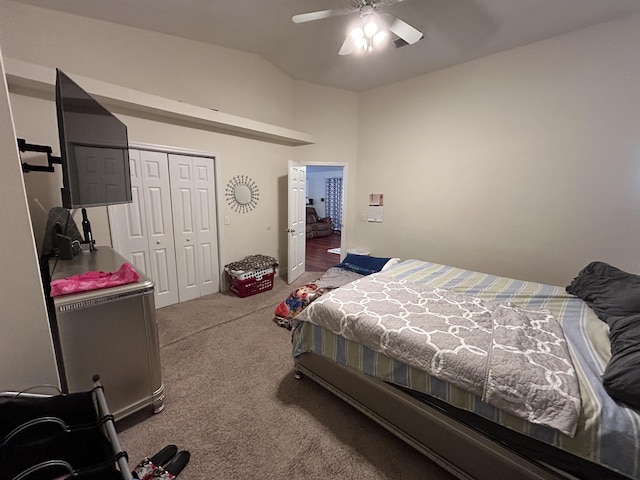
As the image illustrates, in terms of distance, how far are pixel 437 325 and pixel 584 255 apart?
250 centimetres

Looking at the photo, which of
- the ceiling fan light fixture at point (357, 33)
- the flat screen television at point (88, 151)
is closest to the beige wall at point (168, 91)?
the flat screen television at point (88, 151)

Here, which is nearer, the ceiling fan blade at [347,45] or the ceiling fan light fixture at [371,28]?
the ceiling fan light fixture at [371,28]

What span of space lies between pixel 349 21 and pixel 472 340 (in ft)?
9.96

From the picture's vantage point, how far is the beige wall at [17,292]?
1.01 meters

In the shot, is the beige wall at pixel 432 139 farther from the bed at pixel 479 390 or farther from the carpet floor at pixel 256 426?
the bed at pixel 479 390

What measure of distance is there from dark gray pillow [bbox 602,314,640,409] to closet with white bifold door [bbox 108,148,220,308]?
3.82m

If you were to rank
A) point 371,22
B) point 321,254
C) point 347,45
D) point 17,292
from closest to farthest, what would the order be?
point 17,292, point 371,22, point 347,45, point 321,254

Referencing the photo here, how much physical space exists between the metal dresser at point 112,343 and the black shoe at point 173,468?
1.40ft

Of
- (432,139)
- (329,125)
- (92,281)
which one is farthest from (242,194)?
(432,139)

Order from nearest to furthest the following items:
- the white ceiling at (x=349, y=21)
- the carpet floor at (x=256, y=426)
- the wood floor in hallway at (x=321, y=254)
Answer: the carpet floor at (x=256, y=426)
the white ceiling at (x=349, y=21)
the wood floor in hallway at (x=321, y=254)

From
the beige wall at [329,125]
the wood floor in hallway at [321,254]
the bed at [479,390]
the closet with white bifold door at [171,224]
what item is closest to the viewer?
the bed at [479,390]

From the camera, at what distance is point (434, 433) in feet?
4.51

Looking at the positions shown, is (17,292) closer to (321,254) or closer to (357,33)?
(357,33)

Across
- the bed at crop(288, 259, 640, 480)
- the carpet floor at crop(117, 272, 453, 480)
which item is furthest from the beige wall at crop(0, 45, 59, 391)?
the bed at crop(288, 259, 640, 480)
